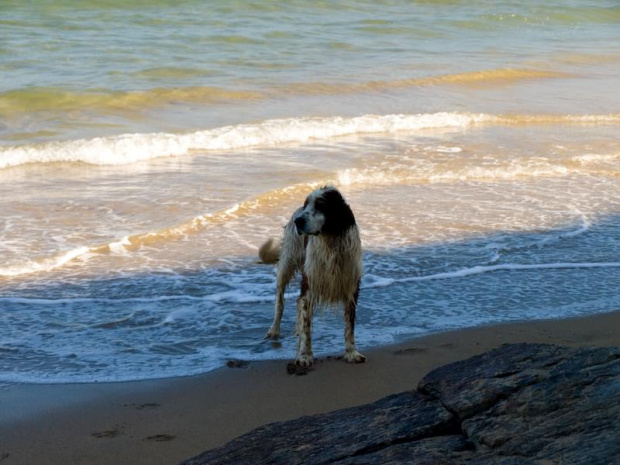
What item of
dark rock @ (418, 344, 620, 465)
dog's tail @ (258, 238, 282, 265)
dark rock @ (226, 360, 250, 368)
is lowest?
dark rock @ (226, 360, 250, 368)

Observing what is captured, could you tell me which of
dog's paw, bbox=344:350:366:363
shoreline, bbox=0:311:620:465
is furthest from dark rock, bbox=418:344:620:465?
dog's paw, bbox=344:350:366:363

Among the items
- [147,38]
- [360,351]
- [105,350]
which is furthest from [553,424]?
[147,38]

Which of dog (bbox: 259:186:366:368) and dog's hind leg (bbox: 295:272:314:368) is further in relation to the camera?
dog's hind leg (bbox: 295:272:314:368)

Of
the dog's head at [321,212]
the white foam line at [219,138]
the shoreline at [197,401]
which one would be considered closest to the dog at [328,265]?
the dog's head at [321,212]

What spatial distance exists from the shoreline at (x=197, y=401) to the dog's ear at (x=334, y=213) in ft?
2.92

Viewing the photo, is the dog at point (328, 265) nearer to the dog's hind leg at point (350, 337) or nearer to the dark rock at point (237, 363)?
the dog's hind leg at point (350, 337)

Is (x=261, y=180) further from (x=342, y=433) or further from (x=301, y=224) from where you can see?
(x=342, y=433)

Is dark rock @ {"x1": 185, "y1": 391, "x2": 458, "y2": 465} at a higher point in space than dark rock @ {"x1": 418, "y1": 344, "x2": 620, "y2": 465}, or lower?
lower

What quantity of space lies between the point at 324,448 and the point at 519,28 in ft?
92.4

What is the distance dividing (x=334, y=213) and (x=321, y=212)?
0.10 metres

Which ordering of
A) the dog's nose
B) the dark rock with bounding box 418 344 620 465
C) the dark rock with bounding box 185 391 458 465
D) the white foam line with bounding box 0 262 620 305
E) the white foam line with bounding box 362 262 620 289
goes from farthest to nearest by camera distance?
the white foam line with bounding box 362 262 620 289 < the white foam line with bounding box 0 262 620 305 < the dog's nose < the dark rock with bounding box 185 391 458 465 < the dark rock with bounding box 418 344 620 465

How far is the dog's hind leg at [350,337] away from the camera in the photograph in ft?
20.9

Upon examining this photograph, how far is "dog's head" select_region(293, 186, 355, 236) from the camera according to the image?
6.05 m

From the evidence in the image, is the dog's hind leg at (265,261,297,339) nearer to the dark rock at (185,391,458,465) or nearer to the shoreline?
the shoreline
